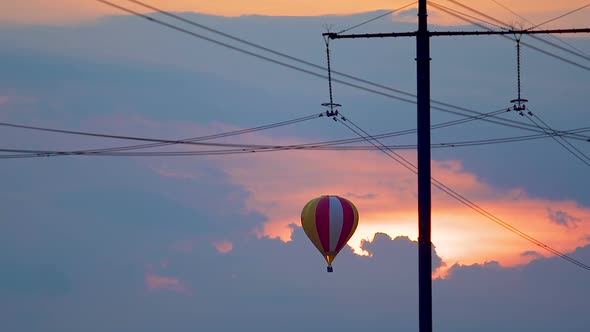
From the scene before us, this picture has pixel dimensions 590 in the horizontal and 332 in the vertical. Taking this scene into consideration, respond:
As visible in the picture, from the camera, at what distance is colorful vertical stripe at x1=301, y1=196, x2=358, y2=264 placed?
59.3 metres

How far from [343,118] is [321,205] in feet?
60.3

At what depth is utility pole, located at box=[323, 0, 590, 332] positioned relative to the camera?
36.6m

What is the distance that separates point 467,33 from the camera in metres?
37.8

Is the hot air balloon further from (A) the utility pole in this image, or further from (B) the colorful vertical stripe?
(A) the utility pole

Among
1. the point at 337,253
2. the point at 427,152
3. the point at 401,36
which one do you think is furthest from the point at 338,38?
the point at 337,253

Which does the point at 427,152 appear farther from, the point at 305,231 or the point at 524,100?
the point at 305,231

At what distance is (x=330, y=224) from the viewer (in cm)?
5959

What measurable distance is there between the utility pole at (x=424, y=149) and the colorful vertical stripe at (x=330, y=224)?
21.9 m

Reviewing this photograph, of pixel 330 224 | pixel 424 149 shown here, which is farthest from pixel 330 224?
pixel 424 149

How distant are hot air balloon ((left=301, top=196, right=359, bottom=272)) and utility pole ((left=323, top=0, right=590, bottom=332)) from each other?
2194 centimetres

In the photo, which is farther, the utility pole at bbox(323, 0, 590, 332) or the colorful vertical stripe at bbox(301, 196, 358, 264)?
the colorful vertical stripe at bbox(301, 196, 358, 264)

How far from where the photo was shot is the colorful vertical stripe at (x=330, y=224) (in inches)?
2334

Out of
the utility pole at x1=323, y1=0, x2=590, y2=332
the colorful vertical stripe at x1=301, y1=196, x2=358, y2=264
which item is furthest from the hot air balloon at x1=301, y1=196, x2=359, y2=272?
the utility pole at x1=323, y1=0, x2=590, y2=332

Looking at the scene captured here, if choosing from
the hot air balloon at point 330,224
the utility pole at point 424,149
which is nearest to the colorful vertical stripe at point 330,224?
the hot air balloon at point 330,224
